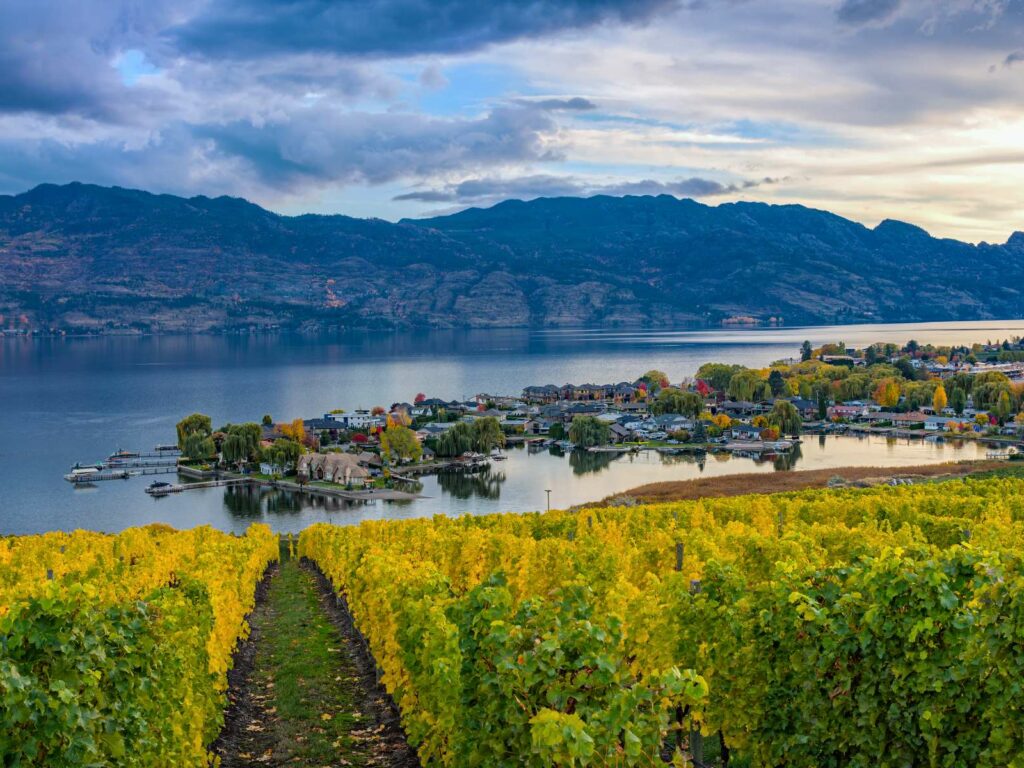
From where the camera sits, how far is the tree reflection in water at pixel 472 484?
6278 centimetres

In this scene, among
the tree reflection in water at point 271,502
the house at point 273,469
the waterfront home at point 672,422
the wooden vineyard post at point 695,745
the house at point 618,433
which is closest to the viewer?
the wooden vineyard post at point 695,745

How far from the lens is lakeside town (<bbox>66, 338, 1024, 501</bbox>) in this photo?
72.4m

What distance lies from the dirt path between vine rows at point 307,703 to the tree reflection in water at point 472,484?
132ft

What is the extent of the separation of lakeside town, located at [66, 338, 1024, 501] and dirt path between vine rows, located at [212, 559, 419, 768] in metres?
42.6

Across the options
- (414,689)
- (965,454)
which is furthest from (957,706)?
(965,454)

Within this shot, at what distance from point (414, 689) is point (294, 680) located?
16.8 ft

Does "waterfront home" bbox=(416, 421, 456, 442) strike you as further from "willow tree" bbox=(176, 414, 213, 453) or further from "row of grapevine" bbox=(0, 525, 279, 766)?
"row of grapevine" bbox=(0, 525, 279, 766)

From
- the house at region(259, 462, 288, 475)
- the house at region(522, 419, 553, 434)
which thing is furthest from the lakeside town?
the house at region(522, 419, 553, 434)

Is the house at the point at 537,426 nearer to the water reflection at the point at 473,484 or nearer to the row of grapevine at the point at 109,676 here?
the water reflection at the point at 473,484

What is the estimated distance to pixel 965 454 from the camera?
249ft

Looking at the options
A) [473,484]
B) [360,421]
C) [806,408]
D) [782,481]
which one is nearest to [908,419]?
[806,408]

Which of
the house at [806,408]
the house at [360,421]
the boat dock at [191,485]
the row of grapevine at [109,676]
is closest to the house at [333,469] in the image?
the boat dock at [191,485]

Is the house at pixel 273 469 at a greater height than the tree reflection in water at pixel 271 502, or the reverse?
the house at pixel 273 469

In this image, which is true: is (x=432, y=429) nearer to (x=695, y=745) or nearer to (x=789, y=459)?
(x=789, y=459)
